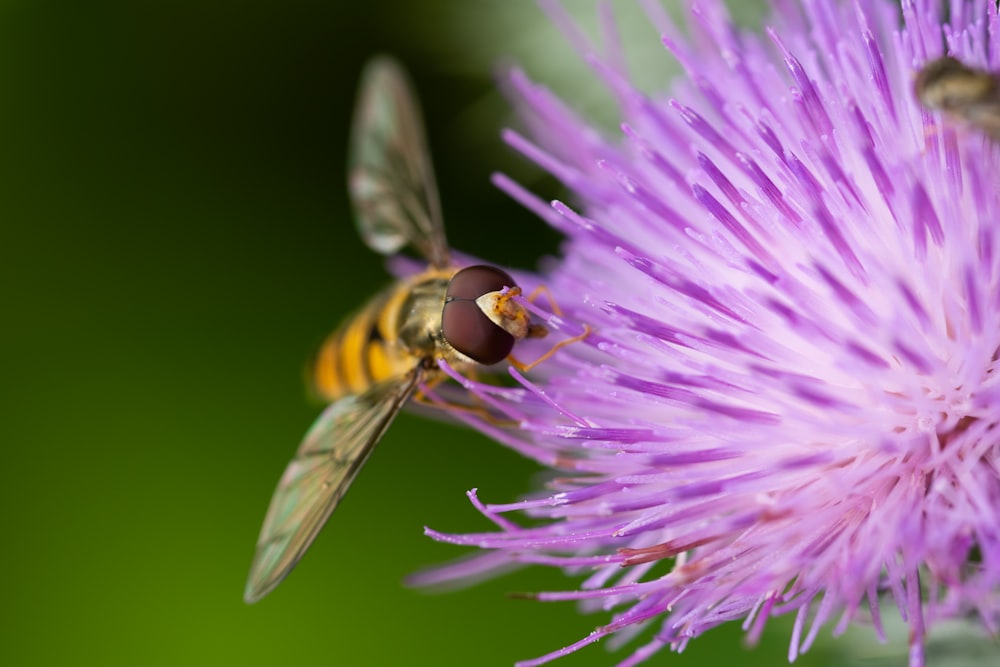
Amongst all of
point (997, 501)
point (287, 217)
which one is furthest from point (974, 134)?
point (287, 217)

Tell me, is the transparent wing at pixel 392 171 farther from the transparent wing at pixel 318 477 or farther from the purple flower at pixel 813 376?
the purple flower at pixel 813 376

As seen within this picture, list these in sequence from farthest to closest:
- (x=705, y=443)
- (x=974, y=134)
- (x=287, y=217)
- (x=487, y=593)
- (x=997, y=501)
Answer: (x=287, y=217) → (x=487, y=593) → (x=705, y=443) → (x=974, y=134) → (x=997, y=501)

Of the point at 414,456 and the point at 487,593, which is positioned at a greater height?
the point at 414,456

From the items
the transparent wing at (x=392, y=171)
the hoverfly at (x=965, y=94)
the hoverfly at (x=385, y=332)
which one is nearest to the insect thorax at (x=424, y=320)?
the hoverfly at (x=385, y=332)

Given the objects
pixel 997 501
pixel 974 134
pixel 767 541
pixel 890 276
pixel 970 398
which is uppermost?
pixel 974 134

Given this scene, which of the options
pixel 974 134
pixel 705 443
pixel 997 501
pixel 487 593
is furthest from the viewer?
pixel 487 593

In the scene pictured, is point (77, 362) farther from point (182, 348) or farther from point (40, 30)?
point (40, 30)

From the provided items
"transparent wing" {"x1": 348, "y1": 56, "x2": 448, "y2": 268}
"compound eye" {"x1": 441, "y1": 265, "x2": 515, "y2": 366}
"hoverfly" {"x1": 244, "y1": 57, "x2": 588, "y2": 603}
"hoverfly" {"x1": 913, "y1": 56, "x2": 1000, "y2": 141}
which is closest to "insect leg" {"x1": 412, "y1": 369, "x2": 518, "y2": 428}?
"hoverfly" {"x1": 244, "y1": 57, "x2": 588, "y2": 603}

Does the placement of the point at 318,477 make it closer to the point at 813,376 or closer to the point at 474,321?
the point at 474,321
